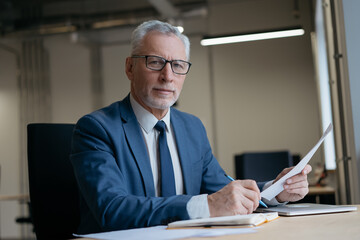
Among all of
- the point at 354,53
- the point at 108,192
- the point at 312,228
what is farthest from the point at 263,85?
the point at 312,228

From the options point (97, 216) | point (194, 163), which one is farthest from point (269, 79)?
point (97, 216)

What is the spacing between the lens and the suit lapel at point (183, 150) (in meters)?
1.89

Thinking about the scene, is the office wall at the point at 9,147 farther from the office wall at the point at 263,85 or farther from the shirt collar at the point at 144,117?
the shirt collar at the point at 144,117

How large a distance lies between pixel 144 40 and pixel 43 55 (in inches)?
280

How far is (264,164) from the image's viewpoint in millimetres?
4648

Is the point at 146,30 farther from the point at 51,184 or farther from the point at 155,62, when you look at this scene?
the point at 51,184

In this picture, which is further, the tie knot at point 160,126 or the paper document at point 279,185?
the tie knot at point 160,126

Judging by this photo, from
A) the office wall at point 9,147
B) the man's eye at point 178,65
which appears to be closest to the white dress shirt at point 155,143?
the man's eye at point 178,65

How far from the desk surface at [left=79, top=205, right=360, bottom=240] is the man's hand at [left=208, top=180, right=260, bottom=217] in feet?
0.33

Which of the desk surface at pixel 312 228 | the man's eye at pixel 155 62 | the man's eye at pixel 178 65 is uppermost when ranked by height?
the man's eye at pixel 155 62

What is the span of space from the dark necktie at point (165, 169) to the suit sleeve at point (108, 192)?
0.12 metres

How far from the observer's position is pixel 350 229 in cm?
114

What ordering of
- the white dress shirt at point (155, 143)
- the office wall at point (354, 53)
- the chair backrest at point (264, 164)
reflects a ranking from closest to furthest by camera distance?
the white dress shirt at point (155, 143) < the office wall at point (354, 53) < the chair backrest at point (264, 164)

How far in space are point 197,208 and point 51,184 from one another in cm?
91
